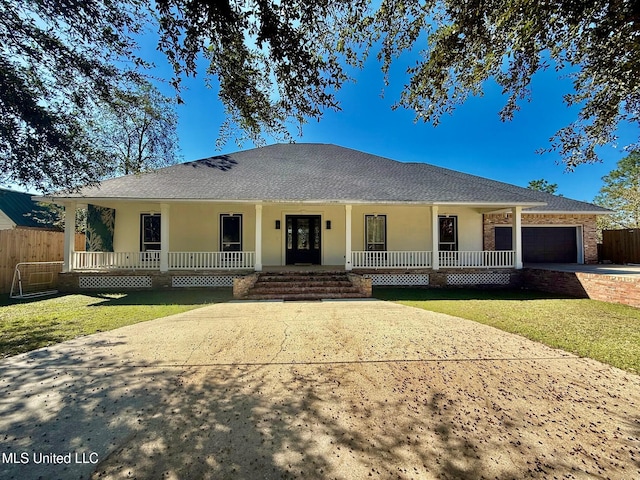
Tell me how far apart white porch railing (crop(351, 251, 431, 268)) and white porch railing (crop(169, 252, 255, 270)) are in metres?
4.21

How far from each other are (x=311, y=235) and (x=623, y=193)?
3331 centimetres

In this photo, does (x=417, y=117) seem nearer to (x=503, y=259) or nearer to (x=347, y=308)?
(x=347, y=308)

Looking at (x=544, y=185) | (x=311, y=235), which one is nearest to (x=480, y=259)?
(x=311, y=235)

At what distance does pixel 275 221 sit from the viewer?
12875mm

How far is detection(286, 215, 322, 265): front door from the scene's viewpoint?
13.0 metres

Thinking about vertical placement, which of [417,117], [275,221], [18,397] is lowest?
[18,397]

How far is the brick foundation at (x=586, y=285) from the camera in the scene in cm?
766

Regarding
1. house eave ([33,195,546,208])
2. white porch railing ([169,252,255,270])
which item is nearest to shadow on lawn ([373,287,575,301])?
house eave ([33,195,546,208])

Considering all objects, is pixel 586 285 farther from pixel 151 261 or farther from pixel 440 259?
pixel 151 261

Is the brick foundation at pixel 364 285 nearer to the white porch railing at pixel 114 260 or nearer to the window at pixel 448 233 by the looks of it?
the window at pixel 448 233

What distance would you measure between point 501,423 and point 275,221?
11101mm

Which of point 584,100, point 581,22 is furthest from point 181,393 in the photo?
point 584,100

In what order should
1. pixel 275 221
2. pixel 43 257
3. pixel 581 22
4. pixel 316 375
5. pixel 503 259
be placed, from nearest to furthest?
pixel 316 375
pixel 581 22
pixel 43 257
pixel 503 259
pixel 275 221

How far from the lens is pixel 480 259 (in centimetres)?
1191
